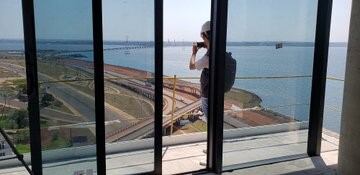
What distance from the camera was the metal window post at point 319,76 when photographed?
11.0 feet

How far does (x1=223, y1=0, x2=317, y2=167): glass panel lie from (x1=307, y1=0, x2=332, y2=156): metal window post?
0.05m

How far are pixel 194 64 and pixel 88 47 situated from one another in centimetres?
111

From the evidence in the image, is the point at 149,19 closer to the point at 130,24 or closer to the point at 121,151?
the point at 130,24

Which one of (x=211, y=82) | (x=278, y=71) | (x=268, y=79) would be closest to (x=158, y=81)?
(x=211, y=82)

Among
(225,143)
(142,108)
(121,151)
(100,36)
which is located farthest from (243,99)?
(100,36)

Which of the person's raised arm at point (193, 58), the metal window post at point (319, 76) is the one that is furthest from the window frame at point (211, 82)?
the person's raised arm at point (193, 58)

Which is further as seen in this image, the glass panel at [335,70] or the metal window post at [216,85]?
the glass panel at [335,70]

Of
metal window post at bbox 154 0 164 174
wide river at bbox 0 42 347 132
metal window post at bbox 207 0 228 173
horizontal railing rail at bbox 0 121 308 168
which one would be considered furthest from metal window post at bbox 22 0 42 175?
metal window post at bbox 207 0 228 173

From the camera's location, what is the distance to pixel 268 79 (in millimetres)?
3271

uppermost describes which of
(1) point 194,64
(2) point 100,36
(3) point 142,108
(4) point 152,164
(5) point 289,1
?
(5) point 289,1

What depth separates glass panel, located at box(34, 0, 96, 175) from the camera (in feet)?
7.39

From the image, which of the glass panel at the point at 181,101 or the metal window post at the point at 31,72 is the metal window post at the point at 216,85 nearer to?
the glass panel at the point at 181,101

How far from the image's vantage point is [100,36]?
96.2 inches

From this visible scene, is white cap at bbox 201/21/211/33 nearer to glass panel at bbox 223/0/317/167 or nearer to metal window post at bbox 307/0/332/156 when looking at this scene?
glass panel at bbox 223/0/317/167
